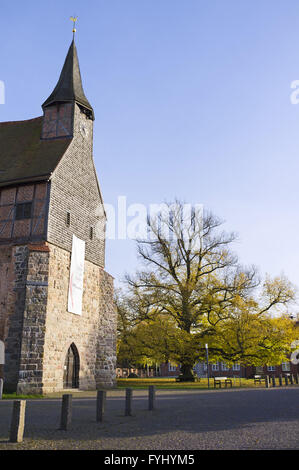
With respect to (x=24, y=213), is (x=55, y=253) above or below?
below

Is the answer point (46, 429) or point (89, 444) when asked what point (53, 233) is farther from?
point (89, 444)

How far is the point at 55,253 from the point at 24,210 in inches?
112

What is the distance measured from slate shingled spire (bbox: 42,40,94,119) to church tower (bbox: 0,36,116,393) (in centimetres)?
7

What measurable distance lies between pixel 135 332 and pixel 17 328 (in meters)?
12.0

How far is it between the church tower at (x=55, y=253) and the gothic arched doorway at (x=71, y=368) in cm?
5

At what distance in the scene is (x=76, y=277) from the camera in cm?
2336

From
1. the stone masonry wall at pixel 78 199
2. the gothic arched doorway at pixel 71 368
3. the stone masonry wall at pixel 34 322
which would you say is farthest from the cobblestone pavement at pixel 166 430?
the stone masonry wall at pixel 78 199

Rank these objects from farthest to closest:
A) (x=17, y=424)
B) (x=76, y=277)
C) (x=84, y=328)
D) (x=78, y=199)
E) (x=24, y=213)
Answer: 1. (x=78, y=199)
2. (x=84, y=328)
3. (x=76, y=277)
4. (x=24, y=213)
5. (x=17, y=424)

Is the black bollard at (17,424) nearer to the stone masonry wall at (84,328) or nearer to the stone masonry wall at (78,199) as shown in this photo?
the stone masonry wall at (84,328)

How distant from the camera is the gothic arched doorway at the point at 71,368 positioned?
72.7 ft

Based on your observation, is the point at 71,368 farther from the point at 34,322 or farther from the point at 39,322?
the point at 34,322

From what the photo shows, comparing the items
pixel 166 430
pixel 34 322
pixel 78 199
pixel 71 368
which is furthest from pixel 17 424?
pixel 78 199

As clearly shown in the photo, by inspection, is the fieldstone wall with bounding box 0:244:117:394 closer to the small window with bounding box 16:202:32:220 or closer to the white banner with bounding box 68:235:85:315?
the white banner with bounding box 68:235:85:315

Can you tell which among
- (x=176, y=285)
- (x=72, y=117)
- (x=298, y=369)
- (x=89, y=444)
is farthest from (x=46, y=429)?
(x=298, y=369)
